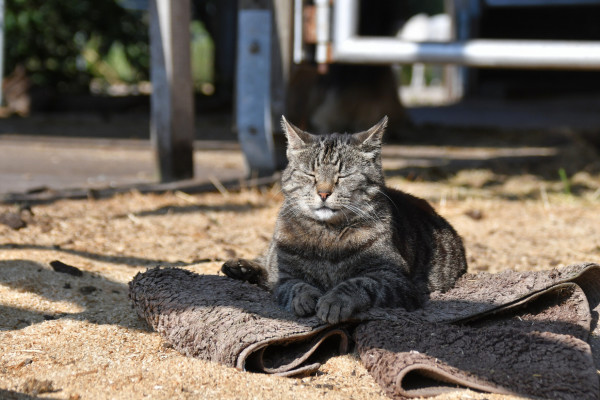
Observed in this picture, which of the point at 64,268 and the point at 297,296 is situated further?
the point at 64,268

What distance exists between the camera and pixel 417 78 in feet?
57.5

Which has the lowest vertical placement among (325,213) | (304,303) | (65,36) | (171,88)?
(304,303)

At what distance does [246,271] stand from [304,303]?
64 centimetres

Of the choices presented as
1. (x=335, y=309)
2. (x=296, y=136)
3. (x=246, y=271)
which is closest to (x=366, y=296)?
(x=335, y=309)

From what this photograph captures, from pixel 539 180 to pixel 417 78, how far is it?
1190cm

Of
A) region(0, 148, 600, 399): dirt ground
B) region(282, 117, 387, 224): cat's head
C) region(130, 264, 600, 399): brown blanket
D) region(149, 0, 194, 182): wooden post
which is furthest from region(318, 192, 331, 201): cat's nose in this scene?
region(149, 0, 194, 182): wooden post

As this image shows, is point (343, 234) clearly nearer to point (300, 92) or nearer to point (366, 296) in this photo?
point (366, 296)

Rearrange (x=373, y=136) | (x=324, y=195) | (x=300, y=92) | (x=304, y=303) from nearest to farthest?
1. (x=304, y=303)
2. (x=324, y=195)
3. (x=373, y=136)
4. (x=300, y=92)

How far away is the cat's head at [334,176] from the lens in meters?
2.93

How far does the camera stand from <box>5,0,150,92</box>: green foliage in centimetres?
1079

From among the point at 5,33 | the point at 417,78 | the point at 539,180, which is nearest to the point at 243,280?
the point at 539,180

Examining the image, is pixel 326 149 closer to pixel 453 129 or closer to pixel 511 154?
pixel 511 154

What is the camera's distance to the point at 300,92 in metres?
5.71

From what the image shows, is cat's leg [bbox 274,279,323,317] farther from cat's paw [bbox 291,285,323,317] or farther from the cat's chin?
the cat's chin
